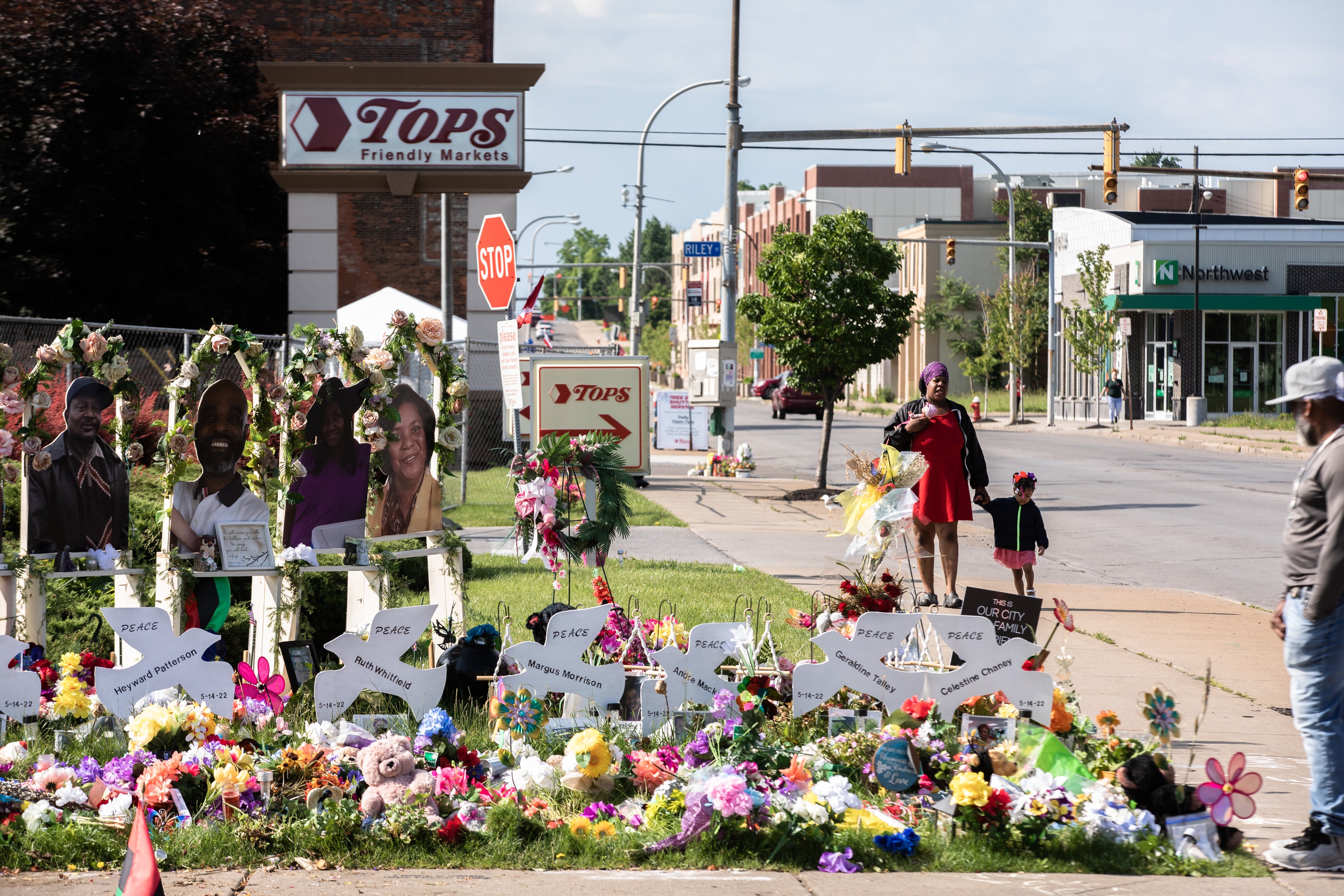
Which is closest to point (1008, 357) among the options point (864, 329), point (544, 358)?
point (864, 329)

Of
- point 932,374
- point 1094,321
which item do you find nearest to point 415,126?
point 932,374

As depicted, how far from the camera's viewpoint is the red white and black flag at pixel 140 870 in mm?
2037

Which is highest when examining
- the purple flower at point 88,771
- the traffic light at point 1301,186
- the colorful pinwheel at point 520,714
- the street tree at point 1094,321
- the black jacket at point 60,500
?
the traffic light at point 1301,186

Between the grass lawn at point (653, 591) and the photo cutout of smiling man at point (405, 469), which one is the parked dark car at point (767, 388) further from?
the photo cutout of smiling man at point (405, 469)

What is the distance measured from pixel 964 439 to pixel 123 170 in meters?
16.0

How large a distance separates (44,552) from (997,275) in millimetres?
65959

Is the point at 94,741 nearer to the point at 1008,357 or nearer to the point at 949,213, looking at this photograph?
the point at 1008,357

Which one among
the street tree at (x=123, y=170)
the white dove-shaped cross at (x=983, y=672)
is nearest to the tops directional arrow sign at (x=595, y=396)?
the white dove-shaped cross at (x=983, y=672)

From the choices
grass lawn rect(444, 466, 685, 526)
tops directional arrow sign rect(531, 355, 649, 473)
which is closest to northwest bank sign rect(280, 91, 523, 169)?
grass lawn rect(444, 466, 685, 526)

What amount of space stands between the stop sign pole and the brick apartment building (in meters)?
11.0

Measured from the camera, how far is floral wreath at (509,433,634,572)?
22.9ft

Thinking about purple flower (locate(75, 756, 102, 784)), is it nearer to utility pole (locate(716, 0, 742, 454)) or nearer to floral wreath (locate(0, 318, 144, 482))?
floral wreath (locate(0, 318, 144, 482))

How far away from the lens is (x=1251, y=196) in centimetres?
7719

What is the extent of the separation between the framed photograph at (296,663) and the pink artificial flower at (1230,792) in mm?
4146
